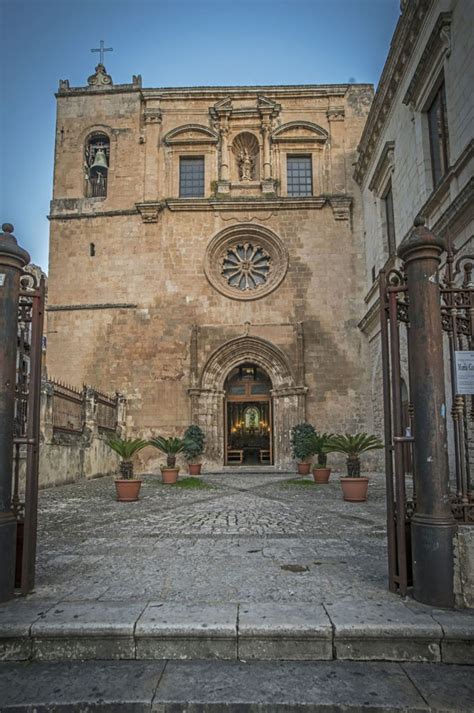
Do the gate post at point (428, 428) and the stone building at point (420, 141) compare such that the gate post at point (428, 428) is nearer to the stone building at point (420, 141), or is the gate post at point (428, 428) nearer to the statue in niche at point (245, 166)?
the stone building at point (420, 141)

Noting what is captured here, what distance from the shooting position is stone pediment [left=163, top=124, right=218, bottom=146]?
1880 centimetres

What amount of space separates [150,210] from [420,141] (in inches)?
393

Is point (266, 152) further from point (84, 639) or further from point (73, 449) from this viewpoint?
point (84, 639)

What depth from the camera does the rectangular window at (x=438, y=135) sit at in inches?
414

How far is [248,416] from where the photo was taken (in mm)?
21141

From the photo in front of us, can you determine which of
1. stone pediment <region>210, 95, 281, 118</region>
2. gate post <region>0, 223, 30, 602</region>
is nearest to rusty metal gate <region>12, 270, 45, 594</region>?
gate post <region>0, 223, 30, 602</region>

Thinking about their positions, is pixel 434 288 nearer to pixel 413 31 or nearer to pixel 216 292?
→ pixel 413 31

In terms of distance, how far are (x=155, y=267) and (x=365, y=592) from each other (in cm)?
1592

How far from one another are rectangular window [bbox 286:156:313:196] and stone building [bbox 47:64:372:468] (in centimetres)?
4

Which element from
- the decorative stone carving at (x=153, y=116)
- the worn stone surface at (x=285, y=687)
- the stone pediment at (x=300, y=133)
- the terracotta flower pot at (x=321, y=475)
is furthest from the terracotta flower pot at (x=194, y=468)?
the worn stone surface at (x=285, y=687)

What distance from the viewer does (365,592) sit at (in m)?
3.45

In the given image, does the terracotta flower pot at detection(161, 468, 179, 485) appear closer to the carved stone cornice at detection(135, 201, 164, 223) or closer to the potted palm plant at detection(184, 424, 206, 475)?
the potted palm plant at detection(184, 424, 206, 475)

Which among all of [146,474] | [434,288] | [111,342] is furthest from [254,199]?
[434,288]

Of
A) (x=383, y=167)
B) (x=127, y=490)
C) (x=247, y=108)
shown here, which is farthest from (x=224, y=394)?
(x=247, y=108)
